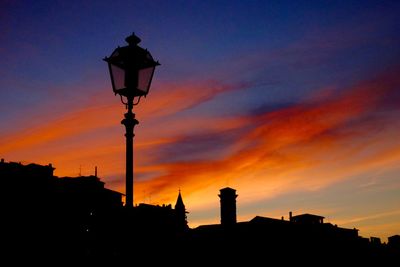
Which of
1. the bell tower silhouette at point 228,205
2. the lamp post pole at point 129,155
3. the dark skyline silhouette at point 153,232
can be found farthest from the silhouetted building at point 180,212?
the lamp post pole at point 129,155

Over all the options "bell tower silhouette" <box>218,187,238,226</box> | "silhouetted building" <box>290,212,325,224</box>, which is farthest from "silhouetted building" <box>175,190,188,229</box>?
"bell tower silhouette" <box>218,187,238,226</box>

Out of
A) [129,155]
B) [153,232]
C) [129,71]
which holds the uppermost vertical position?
[129,71]

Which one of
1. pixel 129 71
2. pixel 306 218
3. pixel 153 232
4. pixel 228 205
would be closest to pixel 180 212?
pixel 153 232

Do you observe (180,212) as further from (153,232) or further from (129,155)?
(129,155)

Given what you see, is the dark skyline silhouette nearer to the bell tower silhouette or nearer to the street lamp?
the bell tower silhouette

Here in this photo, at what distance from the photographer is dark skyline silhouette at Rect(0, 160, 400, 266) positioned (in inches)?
1606

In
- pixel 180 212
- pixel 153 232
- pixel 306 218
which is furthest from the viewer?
pixel 180 212

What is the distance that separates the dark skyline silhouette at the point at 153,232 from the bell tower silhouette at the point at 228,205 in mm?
103

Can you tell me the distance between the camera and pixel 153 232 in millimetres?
64938

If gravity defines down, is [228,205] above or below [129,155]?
above

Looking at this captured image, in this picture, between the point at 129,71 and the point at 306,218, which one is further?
the point at 306,218

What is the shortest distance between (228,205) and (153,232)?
22.4 meters

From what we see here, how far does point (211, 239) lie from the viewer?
42219 millimetres

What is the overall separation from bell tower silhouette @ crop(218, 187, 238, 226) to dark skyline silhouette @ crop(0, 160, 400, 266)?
103mm
